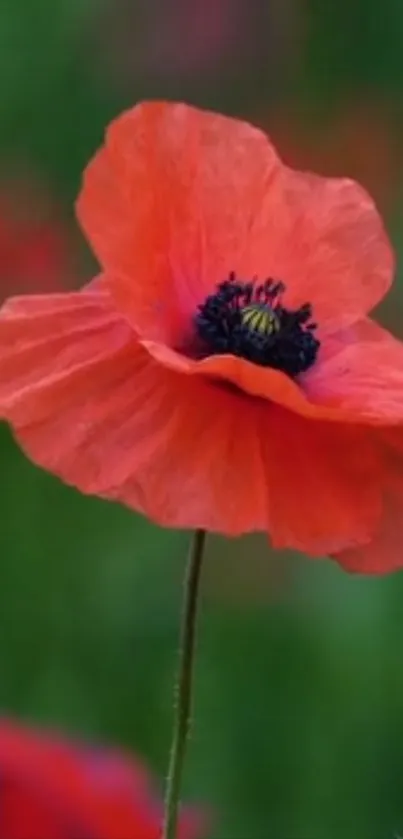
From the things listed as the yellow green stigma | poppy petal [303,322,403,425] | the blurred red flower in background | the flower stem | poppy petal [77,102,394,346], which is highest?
poppy petal [77,102,394,346]

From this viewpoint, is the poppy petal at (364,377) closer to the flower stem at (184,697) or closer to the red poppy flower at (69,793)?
the flower stem at (184,697)

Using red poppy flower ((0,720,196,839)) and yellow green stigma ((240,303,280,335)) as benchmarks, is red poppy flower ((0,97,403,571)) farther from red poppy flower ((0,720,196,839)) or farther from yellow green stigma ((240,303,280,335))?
red poppy flower ((0,720,196,839))

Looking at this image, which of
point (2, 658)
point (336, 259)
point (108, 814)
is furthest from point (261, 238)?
point (2, 658)

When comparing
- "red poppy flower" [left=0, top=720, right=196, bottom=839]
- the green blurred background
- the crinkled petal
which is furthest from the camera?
the green blurred background

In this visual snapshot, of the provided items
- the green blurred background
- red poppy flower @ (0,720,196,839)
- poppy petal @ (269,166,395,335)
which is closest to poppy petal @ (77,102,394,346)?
poppy petal @ (269,166,395,335)

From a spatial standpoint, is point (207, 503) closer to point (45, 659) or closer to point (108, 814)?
point (108, 814)

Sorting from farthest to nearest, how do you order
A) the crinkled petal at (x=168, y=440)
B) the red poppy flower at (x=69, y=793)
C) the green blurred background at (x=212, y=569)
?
the green blurred background at (x=212, y=569)
the red poppy flower at (x=69, y=793)
the crinkled petal at (x=168, y=440)

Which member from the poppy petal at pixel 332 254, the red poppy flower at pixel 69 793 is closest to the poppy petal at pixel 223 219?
the poppy petal at pixel 332 254
